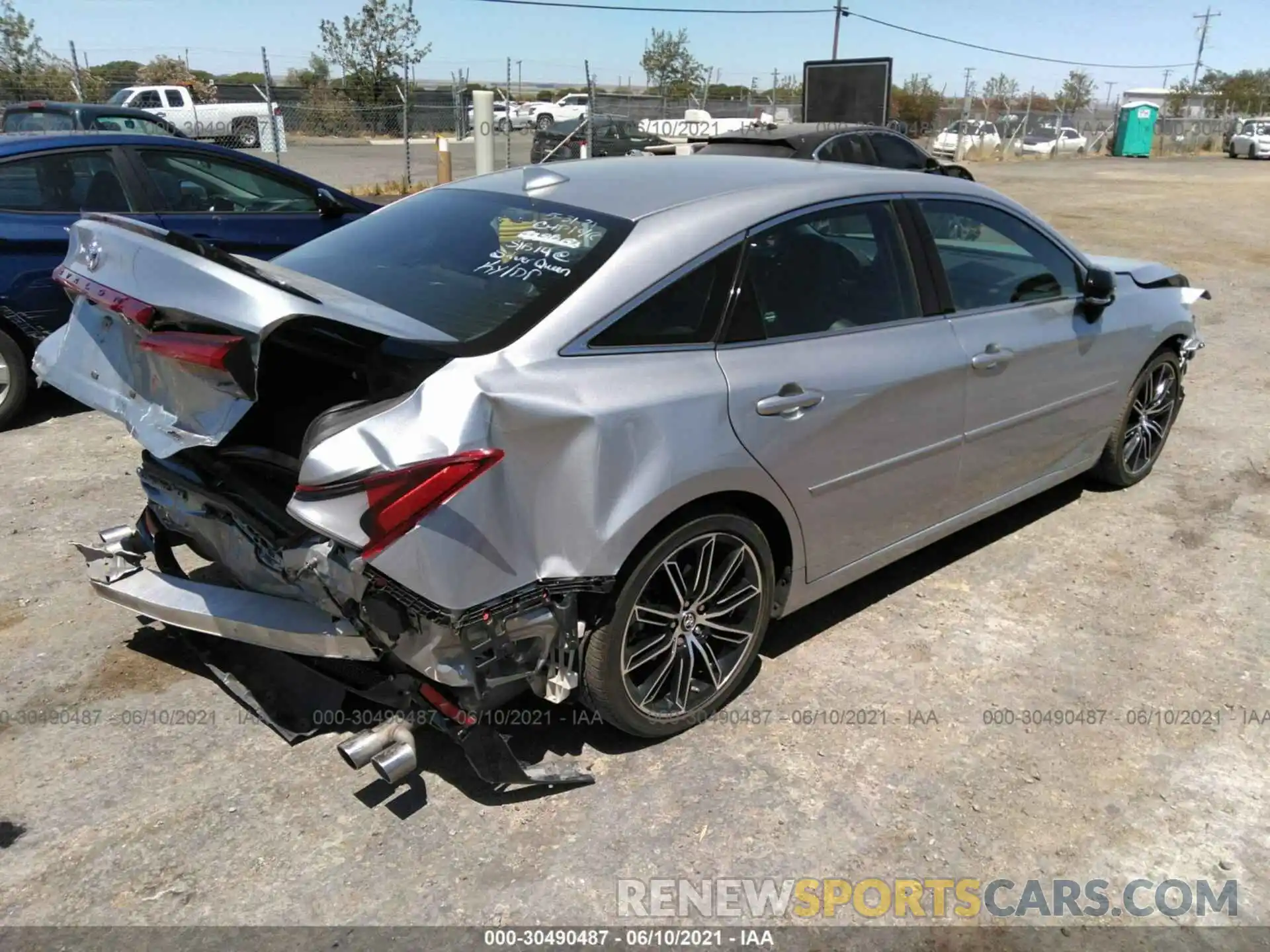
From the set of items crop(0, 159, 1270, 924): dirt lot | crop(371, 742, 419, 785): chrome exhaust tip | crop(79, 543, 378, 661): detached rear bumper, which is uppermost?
crop(79, 543, 378, 661): detached rear bumper

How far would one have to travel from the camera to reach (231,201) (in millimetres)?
6457

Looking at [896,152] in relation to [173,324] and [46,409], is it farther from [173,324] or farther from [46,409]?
[173,324]

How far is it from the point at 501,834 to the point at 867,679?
4.76ft

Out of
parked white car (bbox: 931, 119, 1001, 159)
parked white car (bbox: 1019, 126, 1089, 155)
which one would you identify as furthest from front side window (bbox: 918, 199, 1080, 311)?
parked white car (bbox: 1019, 126, 1089, 155)

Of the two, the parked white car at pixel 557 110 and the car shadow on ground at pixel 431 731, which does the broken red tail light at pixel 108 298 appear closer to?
the car shadow on ground at pixel 431 731

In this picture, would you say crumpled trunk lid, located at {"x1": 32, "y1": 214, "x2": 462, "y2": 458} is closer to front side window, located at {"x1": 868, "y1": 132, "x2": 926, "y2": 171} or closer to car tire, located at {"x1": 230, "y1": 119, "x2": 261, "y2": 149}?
front side window, located at {"x1": 868, "y1": 132, "x2": 926, "y2": 171}

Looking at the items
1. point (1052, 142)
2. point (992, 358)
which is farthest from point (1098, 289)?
point (1052, 142)

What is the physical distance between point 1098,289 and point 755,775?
8.92 ft

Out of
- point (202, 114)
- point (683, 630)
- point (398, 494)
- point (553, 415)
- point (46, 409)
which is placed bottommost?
point (46, 409)

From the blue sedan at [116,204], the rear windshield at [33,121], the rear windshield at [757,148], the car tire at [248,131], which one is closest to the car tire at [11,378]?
the blue sedan at [116,204]

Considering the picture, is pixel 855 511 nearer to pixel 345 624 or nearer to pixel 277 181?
pixel 345 624

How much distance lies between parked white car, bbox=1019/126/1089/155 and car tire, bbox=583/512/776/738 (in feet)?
131

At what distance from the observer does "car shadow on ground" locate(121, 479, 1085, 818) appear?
2.91m

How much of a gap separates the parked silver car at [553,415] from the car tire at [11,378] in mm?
2901
